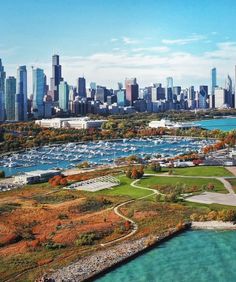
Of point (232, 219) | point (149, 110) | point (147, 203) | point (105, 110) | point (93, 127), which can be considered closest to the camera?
point (232, 219)

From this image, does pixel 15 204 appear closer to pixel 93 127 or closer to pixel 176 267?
pixel 176 267

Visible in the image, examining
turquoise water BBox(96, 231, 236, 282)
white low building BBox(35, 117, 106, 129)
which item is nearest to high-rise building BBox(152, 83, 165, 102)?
white low building BBox(35, 117, 106, 129)

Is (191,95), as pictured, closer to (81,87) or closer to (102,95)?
(102,95)

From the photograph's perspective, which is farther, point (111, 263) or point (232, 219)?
point (232, 219)

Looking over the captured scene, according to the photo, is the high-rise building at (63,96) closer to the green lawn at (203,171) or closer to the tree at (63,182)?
the green lawn at (203,171)

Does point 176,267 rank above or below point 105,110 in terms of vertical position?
below

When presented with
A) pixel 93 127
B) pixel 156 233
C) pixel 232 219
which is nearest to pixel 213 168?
pixel 232 219

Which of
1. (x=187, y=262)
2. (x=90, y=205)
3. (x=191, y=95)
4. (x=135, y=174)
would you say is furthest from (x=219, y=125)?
(x=187, y=262)
